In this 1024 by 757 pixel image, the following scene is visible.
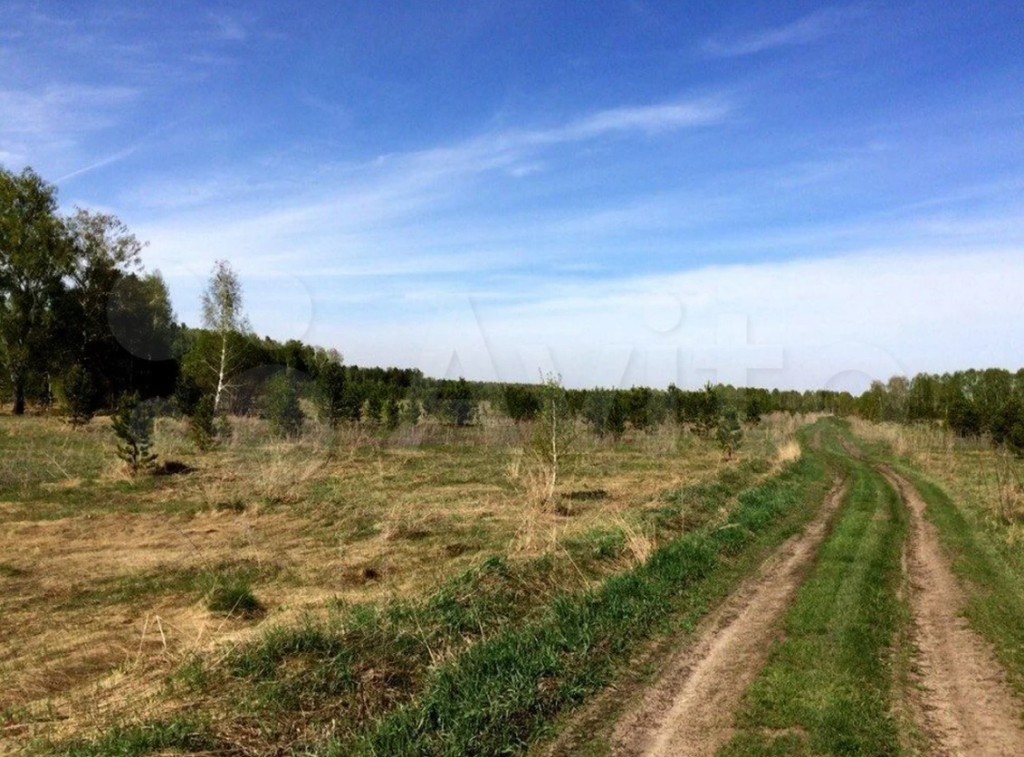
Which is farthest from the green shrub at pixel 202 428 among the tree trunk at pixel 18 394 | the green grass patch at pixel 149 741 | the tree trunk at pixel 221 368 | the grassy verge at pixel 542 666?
the green grass patch at pixel 149 741

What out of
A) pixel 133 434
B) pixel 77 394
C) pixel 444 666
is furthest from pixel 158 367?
pixel 444 666

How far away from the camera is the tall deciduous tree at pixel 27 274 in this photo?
116 ft

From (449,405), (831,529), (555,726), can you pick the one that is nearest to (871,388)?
(449,405)

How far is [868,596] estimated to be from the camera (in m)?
8.24

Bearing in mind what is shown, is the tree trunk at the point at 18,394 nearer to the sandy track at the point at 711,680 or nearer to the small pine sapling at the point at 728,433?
the small pine sapling at the point at 728,433

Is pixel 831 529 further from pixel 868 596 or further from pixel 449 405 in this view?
pixel 449 405

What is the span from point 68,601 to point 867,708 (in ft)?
28.4

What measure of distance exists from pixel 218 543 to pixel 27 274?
32443 millimetres

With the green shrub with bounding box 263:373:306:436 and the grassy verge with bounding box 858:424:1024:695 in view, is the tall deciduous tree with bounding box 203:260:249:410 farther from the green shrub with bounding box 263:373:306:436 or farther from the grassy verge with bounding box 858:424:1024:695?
the grassy verge with bounding box 858:424:1024:695

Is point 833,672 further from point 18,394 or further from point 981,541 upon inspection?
point 18,394

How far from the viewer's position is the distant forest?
33250mm

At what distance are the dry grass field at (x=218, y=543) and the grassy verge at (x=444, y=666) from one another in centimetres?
40

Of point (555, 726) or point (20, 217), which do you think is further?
point (20, 217)

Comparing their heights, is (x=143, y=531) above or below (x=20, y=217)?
below
